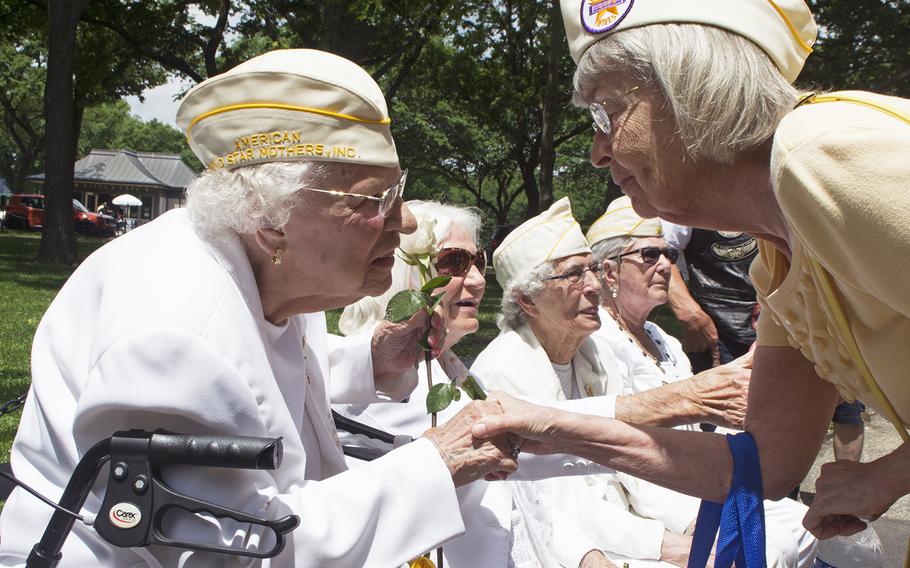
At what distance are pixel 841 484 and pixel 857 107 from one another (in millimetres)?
797

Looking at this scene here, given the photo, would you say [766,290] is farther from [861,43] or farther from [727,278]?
[861,43]

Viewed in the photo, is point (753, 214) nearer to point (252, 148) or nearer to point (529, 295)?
point (252, 148)

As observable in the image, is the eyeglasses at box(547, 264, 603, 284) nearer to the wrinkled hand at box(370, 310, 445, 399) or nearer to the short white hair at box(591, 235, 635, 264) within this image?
the short white hair at box(591, 235, 635, 264)

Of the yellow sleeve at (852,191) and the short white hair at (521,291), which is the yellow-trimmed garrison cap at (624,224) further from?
the yellow sleeve at (852,191)

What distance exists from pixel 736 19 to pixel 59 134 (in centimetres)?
1920

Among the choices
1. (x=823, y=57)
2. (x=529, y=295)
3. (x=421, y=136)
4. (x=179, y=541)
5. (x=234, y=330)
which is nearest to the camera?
(x=179, y=541)

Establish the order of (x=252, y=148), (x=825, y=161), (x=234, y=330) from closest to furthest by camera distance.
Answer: (x=825, y=161) → (x=234, y=330) → (x=252, y=148)

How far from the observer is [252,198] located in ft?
7.16

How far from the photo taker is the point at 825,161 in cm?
152

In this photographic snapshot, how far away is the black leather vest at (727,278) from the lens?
18.9 ft

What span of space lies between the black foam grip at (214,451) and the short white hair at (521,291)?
8.70 ft

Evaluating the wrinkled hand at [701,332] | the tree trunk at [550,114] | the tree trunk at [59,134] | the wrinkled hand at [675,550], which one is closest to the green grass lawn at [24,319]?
the tree trunk at [59,134]

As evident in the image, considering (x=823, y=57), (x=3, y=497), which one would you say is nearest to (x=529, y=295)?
(x=3, y=497)

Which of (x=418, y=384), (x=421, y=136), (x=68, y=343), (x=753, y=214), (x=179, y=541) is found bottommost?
(x=421, y=136)
